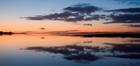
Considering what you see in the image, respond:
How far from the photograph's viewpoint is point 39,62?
1223 centimetres

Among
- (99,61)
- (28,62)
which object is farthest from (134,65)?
(28,62)

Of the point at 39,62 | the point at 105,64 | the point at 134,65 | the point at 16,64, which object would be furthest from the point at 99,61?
the point at 16,64

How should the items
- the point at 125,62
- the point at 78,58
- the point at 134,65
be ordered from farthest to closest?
1. the point at 78,58
2. the point at 125,62
3. the point at 134,65

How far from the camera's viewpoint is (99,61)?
12312 millimetres

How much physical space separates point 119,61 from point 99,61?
3.01ft

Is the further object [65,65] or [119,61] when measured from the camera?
[119,61]

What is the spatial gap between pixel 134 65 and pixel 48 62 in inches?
148

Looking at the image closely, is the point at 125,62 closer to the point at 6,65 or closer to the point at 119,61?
the point at 119,61

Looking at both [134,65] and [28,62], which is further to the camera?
[28,62]

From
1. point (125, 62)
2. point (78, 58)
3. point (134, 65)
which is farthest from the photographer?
point (78, 58)

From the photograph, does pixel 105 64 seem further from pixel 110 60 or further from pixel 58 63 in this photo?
pixel 58 63

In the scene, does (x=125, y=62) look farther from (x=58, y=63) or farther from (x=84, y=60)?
(x=58, y=63)

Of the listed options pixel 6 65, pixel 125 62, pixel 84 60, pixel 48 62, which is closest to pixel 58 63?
pixel 48 62

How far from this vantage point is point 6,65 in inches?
451
